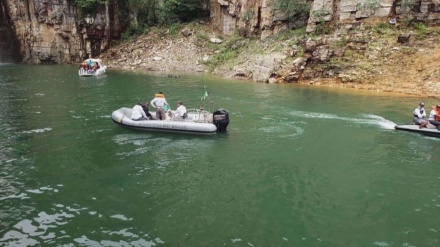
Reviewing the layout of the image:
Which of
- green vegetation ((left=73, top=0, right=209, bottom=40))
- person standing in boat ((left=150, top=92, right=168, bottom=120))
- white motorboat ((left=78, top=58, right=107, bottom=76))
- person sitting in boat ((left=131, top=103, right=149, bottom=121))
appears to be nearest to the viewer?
person sitting in boat ((left=131, top=103, right=149, bottom=121))

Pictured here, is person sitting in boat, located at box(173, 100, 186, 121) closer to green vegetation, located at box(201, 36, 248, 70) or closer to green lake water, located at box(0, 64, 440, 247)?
green lake water, located at box(0, 64, 440, 247)

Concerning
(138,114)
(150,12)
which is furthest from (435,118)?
(150,12)

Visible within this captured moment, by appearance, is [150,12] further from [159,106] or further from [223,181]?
[223,181]

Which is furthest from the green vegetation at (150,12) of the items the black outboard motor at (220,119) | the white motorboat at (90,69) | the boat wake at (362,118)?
the black outboard motor at (220,119)

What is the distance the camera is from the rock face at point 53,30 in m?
44.6

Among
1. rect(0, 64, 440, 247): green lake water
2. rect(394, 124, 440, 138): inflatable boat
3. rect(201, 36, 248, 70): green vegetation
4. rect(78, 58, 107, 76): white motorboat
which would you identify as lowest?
rect(0, 64, 440, 247): green lake water

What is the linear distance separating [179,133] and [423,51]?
71.0 feet

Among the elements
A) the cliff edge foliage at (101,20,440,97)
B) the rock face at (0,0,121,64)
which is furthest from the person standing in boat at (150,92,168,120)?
the rock face at (0,0,121,64)

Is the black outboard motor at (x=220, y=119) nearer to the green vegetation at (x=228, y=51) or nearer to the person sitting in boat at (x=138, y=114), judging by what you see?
the person sitting in boat at (x=138, y=114)

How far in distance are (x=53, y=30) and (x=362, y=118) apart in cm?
3877

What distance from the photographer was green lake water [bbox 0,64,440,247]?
8.29 metres

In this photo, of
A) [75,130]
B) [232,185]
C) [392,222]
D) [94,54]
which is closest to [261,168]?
[232,185]

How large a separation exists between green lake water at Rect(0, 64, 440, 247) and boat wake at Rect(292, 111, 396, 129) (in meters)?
0.09

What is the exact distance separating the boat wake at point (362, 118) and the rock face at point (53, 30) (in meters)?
34.3
